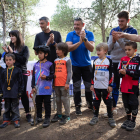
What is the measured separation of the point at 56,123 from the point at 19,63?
1.66m

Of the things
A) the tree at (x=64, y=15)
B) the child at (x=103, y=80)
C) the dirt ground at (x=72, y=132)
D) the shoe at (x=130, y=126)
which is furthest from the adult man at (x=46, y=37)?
the tree at (x=64, y=15)

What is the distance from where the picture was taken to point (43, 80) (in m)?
3.40

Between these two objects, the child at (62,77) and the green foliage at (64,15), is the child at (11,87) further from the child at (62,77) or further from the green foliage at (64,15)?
the green foliage at (64,15)

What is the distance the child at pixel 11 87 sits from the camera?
11.2 ft

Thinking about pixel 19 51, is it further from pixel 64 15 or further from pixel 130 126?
pixel 64 15

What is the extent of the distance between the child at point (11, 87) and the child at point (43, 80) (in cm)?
37

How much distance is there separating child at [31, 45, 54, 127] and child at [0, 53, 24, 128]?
37 centimetres

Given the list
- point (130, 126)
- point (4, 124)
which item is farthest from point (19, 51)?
point (130, 126)

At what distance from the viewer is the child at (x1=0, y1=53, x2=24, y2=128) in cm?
340

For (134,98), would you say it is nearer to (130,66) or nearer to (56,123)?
(130,66)

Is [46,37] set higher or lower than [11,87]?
higher

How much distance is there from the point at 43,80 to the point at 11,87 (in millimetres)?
739

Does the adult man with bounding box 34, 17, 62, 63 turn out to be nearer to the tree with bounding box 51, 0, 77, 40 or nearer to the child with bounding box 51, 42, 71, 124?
the child with bounding box 51, 42, 71, 124

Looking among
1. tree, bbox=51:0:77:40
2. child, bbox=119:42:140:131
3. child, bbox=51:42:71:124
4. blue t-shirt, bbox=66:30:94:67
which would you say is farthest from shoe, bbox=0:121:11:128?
tree, bbox=51:0:77:40
